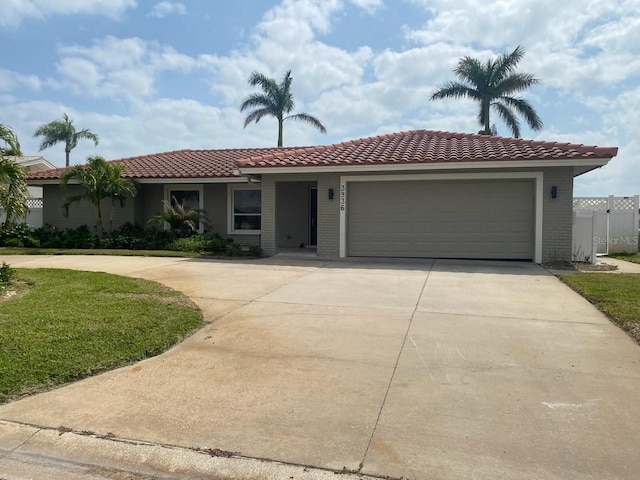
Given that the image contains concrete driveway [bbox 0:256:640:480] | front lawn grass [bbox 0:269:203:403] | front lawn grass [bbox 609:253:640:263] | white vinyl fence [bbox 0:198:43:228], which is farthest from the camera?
white vinyl fence [bbox 0:198:43:228]

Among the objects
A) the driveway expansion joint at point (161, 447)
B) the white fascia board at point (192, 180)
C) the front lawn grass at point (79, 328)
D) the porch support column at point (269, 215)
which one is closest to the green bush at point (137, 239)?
the white fascia board at point (192, 180)

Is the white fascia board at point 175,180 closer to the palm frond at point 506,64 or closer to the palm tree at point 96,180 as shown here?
the palm tree at point 96,180

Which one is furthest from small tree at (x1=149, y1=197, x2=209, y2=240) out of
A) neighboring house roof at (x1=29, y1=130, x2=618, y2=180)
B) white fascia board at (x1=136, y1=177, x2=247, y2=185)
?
neighboring house roof at (x1=29, y1=130, x2=618, y2=180)

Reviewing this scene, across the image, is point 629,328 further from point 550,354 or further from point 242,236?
point 242,236

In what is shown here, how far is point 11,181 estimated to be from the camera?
905 centimetres

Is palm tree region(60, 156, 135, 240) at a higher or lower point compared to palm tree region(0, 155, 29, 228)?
higher

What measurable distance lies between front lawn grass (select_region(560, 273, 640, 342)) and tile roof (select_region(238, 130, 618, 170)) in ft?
10.9

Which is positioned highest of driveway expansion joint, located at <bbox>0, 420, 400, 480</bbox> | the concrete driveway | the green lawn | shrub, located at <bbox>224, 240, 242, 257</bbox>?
shrub, located at <bbox>224, 240, 242, 257</bbox>

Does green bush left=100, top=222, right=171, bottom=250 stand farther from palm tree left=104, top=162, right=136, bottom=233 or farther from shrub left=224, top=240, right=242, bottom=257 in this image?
shrub left=224, top=240, right=242, bottom=257

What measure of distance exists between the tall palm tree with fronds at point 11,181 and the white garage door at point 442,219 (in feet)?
27.0

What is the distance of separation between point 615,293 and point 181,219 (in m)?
12.6

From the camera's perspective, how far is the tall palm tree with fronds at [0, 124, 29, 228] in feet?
29.3

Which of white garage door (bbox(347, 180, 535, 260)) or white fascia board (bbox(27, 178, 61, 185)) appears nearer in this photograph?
white garage door (bbox(347, 180, 535, 260))

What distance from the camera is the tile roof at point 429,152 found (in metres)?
12.4
